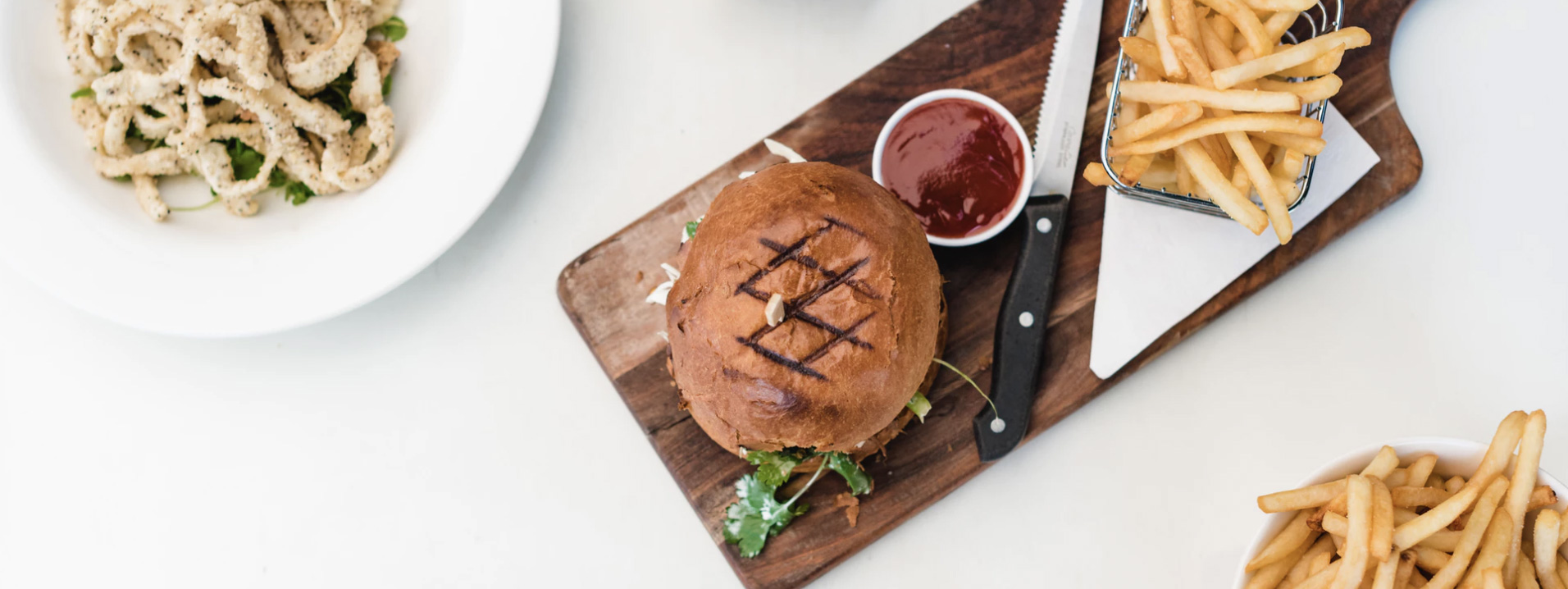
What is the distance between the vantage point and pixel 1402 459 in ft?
7.45

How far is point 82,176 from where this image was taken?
9.10 feet

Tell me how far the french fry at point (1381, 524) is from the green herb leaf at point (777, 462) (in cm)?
135

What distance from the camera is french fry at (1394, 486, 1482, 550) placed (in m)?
1.96

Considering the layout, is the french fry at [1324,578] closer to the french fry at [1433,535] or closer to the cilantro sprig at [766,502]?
the french fry at [1433,535]

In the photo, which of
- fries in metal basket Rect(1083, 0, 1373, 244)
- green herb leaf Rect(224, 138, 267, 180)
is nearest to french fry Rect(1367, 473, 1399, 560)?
fries in metal basket Rect(1083, 0, 1373, 244)

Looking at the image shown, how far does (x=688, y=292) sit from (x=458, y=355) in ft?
3.79

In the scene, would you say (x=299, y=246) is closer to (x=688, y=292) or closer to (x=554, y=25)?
(x=554, y=25)

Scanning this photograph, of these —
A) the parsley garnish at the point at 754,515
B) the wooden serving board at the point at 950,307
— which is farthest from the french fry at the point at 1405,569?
the parsley garnish at the point at 754,515

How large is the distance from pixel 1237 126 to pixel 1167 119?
0.52 ft

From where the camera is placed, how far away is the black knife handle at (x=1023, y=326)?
260cm

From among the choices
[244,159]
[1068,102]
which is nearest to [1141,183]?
[1068,102]

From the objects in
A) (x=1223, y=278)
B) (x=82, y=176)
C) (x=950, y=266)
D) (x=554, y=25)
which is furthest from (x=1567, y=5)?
(x=82, y=176)

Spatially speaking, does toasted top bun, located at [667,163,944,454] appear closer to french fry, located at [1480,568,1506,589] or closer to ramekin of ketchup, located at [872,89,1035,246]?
ramekin of ketchup, located at [872,89,1035,246]

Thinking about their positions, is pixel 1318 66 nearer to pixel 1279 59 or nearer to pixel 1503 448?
pixel 1279 59
